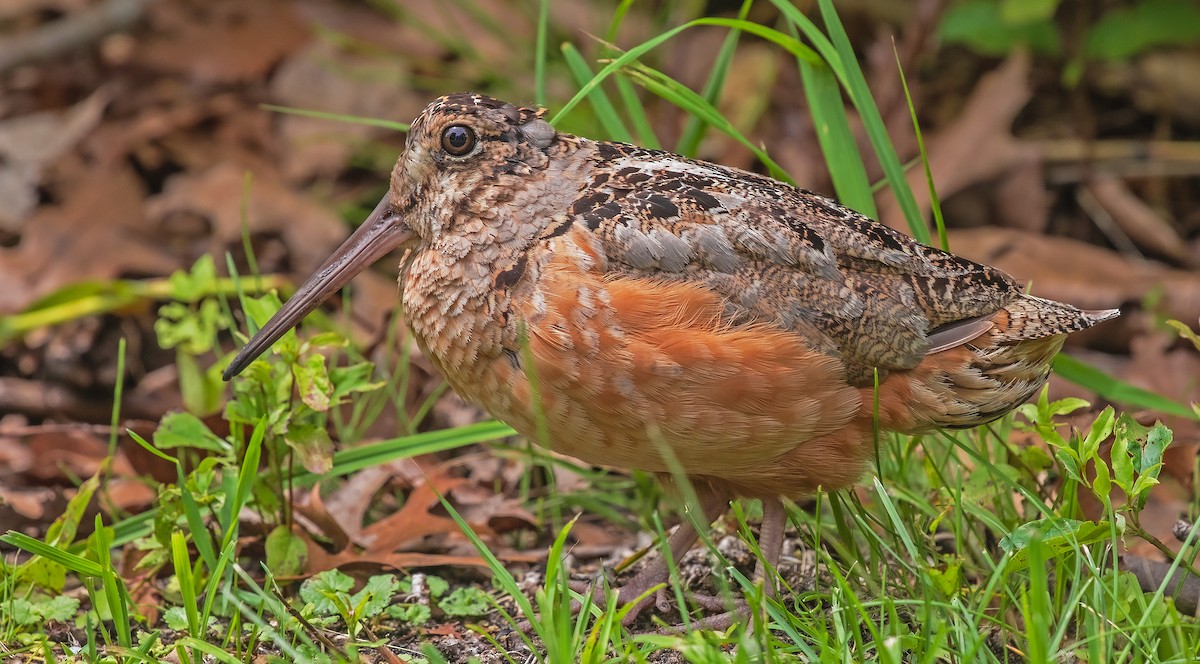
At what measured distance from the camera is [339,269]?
3682mm

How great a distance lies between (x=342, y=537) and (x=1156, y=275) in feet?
11.7

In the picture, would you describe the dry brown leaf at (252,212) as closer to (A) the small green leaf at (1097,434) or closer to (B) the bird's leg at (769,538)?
(B) the bird's leg at (769,538)

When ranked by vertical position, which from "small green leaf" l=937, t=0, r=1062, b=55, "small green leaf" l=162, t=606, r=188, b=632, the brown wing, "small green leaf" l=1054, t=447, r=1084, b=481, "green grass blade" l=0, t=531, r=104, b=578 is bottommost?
"small green leaf" l=162, t=606, r=188, b=632

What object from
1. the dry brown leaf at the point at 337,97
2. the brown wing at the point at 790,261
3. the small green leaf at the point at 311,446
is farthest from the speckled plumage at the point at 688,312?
the dry brown leaf at the point at 337,97

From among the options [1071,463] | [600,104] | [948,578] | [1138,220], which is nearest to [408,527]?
[600,104]

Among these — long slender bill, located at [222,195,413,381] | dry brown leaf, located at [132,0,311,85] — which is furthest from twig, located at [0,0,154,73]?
long slender bill, located at [222,195,413,381]

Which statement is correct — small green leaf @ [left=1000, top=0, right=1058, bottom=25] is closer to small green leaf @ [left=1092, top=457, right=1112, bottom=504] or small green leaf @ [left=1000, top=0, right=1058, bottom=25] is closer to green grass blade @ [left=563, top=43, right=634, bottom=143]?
green grass blade @ [left=563, top=43, right=634, bottom=143]

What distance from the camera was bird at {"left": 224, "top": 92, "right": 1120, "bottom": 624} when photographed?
316 centimetres

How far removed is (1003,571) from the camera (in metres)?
2.98

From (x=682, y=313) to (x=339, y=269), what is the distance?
40.7 inches

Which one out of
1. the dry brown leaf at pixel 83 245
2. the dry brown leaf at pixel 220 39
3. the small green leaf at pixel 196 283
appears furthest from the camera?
the dry brown leaf at pixel 220 39

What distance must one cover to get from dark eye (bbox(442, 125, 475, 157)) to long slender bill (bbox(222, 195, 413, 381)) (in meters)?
0.27

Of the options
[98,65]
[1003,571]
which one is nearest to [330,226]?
[98,65]

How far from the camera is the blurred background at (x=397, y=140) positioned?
5.38 m
